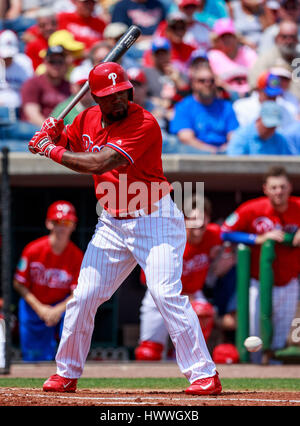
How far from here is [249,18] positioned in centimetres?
1065

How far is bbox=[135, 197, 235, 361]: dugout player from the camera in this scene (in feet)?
24.2

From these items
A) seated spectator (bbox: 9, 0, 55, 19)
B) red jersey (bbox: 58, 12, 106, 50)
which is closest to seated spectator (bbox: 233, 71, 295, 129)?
red jersey (bbox: 58, 12, 106, 50)

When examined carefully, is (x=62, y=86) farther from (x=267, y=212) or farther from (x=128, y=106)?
(x=128, y=106)

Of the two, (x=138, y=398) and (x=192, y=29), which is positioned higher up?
(x=192, y=29)

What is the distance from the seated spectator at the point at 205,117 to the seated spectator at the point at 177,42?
3.54ft

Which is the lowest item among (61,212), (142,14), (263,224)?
(263,224)

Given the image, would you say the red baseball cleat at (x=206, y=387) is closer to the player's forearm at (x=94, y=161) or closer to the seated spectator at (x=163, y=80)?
the player's forearm at (x=94, y=161)

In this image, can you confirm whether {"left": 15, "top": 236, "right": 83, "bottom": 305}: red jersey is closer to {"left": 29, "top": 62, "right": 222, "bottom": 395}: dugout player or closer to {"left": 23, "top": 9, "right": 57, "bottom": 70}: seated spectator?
{"left": 23, "top": 9, "right": 57, "bottom": 70}: seated spectator

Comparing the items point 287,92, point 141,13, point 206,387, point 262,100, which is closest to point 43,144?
point 206,387

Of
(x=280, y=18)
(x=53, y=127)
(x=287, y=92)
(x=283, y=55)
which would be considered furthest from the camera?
(x=280, y=18)

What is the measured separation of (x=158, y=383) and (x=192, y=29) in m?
5.51

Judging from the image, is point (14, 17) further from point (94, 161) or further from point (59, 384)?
point (59, 384)

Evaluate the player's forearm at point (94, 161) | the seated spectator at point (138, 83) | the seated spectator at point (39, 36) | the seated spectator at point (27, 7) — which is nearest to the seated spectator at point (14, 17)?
the seated spectator at point (27, 7)

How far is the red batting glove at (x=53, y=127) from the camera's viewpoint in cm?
470
